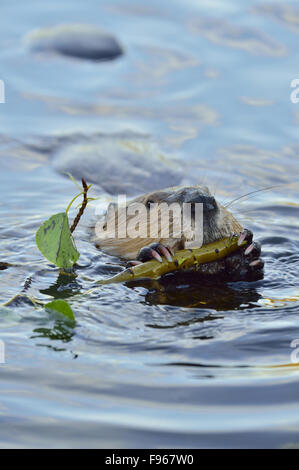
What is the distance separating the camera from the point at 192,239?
4066mm

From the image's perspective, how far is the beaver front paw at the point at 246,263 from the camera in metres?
4.16

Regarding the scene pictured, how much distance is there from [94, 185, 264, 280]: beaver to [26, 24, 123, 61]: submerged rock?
4895 mm

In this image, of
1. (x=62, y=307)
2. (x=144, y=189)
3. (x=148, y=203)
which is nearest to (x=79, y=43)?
A: (x=144, y=189)

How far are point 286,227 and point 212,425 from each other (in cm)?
281

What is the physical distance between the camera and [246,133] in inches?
284

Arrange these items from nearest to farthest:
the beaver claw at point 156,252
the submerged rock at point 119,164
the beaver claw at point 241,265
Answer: the beaver claw at point 156,252 < the beaver claw at point 241,265 < the submerged rock at point 119,164

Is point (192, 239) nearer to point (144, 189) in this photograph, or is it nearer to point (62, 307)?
point (62, 307)

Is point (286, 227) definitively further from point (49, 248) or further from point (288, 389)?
point (288, 389)

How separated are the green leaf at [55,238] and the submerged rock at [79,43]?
5.67 m

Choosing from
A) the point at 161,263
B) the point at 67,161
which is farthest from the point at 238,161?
the point at 161,263

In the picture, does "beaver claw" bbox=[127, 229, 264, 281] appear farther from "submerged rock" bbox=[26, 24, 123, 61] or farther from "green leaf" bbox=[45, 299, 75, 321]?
"submerged rock" bbox=[26, 24, 123, 61]

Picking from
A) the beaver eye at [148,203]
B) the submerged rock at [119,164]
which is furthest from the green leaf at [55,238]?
the submerged rock at [119,164]

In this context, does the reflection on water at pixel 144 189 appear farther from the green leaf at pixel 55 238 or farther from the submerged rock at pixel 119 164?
the green leaf at pixel 55 238

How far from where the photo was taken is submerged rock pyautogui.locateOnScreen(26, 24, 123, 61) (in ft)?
30.0
